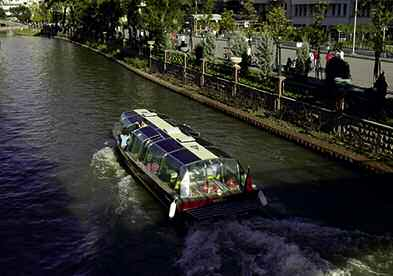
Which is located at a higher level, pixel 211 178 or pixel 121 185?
pixel 211 178

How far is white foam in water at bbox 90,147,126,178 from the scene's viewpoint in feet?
69.2

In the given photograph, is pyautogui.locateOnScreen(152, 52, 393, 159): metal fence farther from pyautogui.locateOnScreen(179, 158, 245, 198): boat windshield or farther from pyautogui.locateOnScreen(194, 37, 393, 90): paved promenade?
pyautogui.locateOnScreen(194, 37, 393, 90): paved promenade

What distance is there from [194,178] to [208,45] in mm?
29176

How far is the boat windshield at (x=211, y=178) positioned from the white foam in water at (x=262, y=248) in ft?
3.85

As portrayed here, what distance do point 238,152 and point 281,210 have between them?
6.91m

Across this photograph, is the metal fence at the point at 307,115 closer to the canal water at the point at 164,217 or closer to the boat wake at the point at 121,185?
the canal water at the point at 164,217

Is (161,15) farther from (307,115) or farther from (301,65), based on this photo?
(307,115)

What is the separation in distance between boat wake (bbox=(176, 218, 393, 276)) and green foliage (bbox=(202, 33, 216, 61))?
29213mm

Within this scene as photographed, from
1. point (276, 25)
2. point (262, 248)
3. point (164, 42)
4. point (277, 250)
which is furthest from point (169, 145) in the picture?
point (164, 42)

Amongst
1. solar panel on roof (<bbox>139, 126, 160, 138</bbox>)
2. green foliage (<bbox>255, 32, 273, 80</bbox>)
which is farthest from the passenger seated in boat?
green foliage (<bbox>255, 32, 273, 80</bbox>)

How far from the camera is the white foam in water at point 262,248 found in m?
13.2

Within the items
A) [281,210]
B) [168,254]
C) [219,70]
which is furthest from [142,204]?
[219,70]

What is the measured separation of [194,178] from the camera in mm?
16125

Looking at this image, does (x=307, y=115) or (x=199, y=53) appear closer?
(x=307, y=115)
